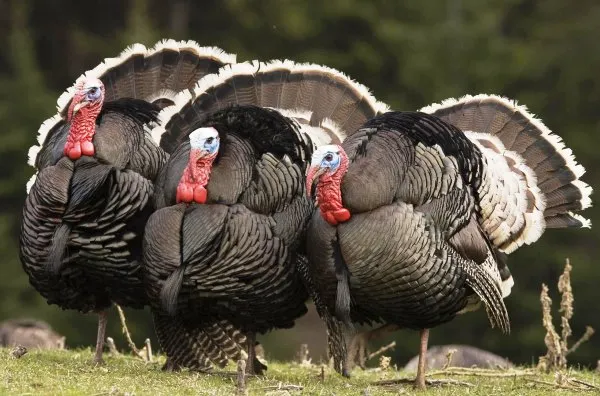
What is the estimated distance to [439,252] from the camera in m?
7.47

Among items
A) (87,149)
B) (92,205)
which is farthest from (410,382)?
(87,149)

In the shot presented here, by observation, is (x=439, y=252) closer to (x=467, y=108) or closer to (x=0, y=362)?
(x=467, y=108)

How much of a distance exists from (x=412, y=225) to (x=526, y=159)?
1.54m

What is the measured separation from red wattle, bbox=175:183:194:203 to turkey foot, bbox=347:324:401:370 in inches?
51.8

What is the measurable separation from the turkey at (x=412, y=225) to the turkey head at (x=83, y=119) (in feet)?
4.64

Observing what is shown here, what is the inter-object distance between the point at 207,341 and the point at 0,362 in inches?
51.8

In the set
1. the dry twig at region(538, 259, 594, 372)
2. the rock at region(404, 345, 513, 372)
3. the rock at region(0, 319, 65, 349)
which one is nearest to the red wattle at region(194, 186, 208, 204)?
the dry twig at region(538, 259, 594, 372)

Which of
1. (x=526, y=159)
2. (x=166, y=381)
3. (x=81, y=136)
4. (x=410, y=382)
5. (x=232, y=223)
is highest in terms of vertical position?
(x=526, y=159)

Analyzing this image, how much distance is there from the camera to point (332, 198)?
24.1 ft

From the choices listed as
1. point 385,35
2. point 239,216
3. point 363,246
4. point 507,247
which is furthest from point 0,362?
point 385,35

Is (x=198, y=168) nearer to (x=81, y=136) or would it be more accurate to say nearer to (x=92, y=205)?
(x=92, y=205)

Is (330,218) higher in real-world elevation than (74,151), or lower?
lower

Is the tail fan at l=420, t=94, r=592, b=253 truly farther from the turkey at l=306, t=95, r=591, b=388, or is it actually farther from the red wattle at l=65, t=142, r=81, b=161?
the red wattle at l=65, t=142, r=81, b=161

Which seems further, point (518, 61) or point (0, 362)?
point (518, 61)
